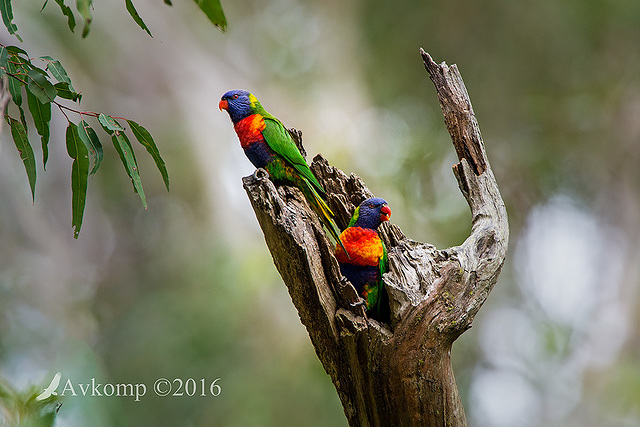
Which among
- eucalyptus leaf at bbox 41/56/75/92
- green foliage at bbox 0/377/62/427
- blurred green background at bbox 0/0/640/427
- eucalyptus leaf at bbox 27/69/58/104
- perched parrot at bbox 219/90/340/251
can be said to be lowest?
green foliage at bbox 0/377/62/427

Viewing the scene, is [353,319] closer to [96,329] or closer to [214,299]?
[214,299]

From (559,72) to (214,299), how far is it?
345 centimetres

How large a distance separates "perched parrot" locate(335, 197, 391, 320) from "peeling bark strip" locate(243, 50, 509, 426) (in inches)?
4.4

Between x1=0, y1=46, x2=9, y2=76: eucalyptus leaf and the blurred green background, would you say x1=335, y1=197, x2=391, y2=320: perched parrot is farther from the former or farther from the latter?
the blurred green background

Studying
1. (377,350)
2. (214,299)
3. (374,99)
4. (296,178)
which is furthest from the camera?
(374,99)

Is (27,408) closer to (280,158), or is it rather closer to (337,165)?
(280,158)

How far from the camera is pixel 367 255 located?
76.2 inches

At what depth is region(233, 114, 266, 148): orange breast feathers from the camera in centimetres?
210

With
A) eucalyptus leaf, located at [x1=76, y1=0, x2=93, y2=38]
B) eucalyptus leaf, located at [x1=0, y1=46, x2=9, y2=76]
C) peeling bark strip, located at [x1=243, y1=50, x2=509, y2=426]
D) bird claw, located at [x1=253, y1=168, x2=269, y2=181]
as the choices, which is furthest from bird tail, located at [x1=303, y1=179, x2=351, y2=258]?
eucalyptus leaf, located at [x1=76, y1=0, x2=93, y2=38]

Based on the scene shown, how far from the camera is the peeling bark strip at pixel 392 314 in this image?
1627 mm

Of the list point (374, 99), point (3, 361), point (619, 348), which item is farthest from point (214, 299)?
point (619, 348)

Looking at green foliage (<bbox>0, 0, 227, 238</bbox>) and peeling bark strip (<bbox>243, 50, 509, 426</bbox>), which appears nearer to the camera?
green foliage (<bbox>0, 0, 227, 238</bbox>)

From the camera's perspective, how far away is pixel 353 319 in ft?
5.41

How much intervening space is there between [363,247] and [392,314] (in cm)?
34
